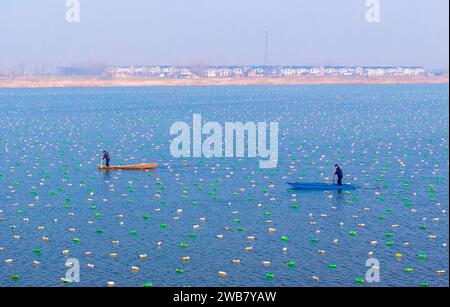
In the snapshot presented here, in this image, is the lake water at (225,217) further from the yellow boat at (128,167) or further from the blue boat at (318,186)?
the yellow boat at (128,167)

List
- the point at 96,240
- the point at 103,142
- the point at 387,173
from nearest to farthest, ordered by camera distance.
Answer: the point at 96,240
the point at 387,173
the point at 103,142

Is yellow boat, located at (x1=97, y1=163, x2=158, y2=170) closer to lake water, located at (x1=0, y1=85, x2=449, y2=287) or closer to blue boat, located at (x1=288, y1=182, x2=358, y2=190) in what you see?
lake water, located at (x1=0, y1=85, x2=449, y2=287)

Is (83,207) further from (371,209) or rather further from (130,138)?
(130,138)

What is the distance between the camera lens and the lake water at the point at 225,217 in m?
39.7

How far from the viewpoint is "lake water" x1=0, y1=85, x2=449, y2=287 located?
39.7 meters

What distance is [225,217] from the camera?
170 ft

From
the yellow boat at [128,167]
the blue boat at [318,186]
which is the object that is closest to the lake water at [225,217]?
the blue boat at [318,186]

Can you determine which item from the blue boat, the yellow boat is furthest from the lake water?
the yellow boat

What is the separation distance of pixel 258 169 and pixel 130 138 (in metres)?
37.7

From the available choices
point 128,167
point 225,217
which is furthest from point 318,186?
point 128,167

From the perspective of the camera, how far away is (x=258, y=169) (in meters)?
72.4

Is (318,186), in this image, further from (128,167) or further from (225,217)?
(128,167)
